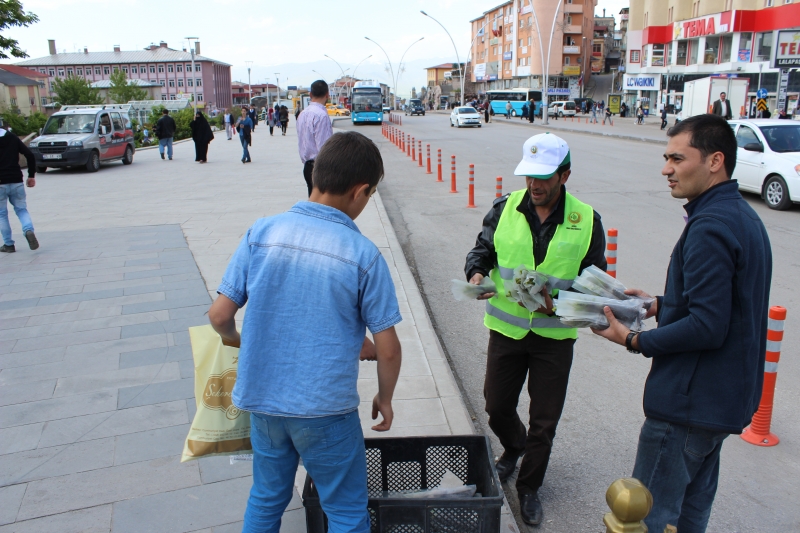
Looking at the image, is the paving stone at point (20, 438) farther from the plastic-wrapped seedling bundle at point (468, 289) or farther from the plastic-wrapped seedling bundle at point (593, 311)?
the plastic-wrapped seedling bundle at point (593, 311)

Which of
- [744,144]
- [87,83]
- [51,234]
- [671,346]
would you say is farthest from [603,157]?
[87,83]

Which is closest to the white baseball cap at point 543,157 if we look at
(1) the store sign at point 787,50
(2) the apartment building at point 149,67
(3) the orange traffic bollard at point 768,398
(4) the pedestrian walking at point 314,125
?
(3) the orange traffic bollard at point 768,398

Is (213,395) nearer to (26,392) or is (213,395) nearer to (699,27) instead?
(26,392)

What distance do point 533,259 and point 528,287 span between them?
0.73 ft

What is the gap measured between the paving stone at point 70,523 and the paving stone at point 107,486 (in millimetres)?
46

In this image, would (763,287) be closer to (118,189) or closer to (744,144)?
(744,144)

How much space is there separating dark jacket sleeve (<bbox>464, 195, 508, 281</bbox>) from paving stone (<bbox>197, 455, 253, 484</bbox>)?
1.67m

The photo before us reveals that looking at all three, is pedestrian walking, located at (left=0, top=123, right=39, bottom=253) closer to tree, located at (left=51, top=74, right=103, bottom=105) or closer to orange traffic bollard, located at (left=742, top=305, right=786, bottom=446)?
orange traffic bollard, located at (left=742, top=305, right=786, bottom=446)

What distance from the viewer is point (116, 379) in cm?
467

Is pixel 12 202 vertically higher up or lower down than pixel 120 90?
lower down

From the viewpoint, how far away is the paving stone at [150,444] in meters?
3.62

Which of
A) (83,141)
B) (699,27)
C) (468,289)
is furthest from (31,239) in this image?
(699,27)

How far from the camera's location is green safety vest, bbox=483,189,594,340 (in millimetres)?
2885

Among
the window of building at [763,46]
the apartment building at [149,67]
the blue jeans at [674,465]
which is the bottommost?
the blue jeans at [674,465]
